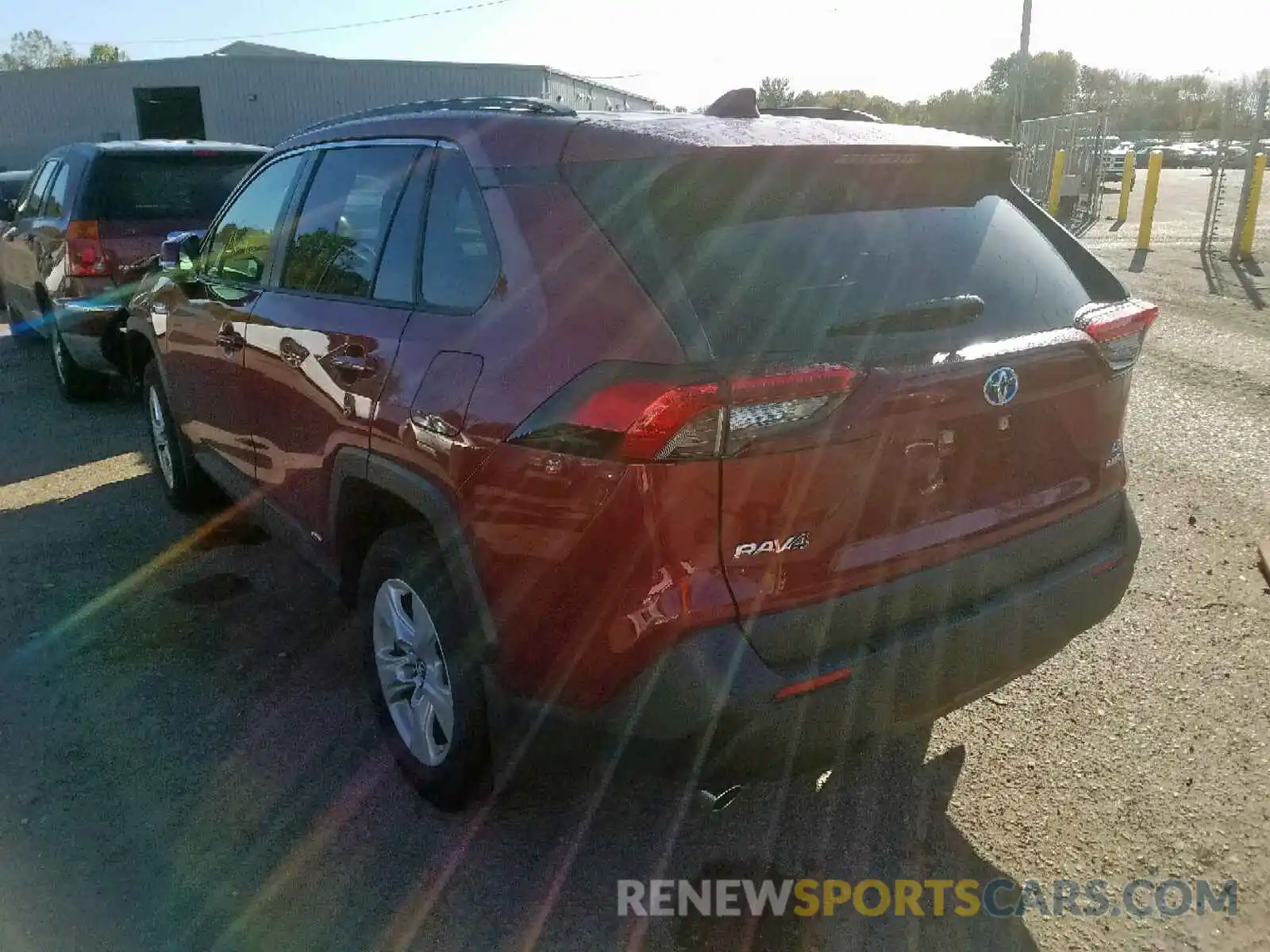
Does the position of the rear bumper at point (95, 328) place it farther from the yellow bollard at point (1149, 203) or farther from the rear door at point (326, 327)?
the yellow bollard at point (1149, 203)

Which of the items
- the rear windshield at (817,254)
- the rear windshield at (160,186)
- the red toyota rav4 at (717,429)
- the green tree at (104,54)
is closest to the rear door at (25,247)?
the rear windshield at (160,186)

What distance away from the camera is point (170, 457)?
17.5ft

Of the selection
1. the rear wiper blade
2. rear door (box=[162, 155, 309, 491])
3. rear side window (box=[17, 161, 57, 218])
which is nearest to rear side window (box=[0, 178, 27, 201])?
rear side window (box=[17, 161, 57, 218])

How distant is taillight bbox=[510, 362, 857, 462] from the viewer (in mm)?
2098

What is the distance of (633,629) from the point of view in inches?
86.3

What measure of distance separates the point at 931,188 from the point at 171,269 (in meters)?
3.61

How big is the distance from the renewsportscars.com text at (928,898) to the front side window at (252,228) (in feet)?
8.59

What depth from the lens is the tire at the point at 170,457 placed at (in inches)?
203

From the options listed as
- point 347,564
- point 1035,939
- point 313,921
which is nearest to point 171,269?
point 347,564

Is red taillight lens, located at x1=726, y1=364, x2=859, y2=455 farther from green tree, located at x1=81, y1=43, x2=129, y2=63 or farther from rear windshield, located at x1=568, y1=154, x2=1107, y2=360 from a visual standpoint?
green tree, located at x1=81, y1=43, x2=129, y2=63

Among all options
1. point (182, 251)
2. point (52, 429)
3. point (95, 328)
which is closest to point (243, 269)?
point (182, 251)

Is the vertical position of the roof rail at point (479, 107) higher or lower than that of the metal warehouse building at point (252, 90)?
lower

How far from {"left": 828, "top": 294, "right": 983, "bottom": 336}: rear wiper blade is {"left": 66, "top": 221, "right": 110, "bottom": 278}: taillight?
6.43m

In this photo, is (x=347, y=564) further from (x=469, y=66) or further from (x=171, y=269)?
(x=469, y=66)
